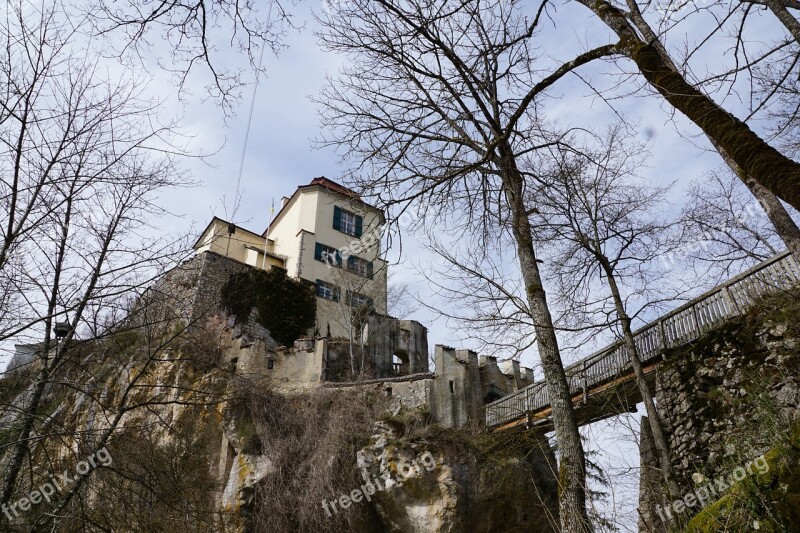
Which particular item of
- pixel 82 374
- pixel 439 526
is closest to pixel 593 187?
pixel 439 526

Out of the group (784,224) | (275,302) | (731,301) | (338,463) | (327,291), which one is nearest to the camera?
(784,224)

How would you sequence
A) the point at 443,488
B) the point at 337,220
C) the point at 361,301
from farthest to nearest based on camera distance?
the point at 337,220 < the point at 361,301 < the point at 443,488

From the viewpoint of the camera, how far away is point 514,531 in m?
15.1

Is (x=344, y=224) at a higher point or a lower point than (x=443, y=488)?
higher

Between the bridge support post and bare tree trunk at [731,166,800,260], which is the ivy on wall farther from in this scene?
bare tree trunk at [731,166,800,260]

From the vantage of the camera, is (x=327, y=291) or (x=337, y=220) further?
(x=337, y=220)

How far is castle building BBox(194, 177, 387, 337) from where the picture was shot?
23.7 metres

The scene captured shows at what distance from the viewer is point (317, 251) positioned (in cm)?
2550

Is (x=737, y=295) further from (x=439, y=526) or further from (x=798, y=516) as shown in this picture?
(x=439, y=526)

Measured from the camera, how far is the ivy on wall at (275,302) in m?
22.0

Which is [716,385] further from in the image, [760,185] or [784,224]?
[760,185]

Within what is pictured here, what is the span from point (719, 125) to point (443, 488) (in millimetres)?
12604

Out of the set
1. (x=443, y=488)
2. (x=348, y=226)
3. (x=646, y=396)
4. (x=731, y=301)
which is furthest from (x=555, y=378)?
(x=348, y=226)

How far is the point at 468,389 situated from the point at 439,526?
4.94m
